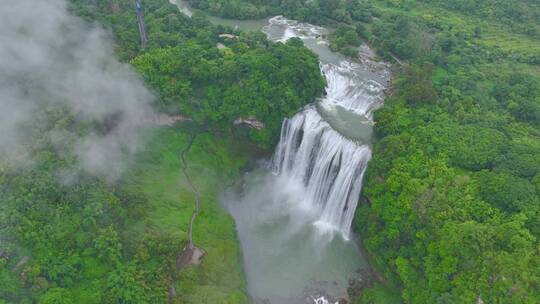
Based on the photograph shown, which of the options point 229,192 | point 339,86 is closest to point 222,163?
point 229,192

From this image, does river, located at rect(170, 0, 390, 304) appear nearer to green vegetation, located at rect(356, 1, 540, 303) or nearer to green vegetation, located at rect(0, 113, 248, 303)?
green vegetation, located at rect(356, 1, 540, 303)

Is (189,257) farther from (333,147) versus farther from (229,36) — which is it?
(229,36)

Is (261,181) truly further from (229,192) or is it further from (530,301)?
(530,301)

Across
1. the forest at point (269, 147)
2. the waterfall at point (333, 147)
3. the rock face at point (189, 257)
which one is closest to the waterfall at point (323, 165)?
the waterfall at point (333, 147)

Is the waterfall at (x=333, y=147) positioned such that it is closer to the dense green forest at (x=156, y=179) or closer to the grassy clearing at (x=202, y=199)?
the dense green forest at (x=156, y=179)

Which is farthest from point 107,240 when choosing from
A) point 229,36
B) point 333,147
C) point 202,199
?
point 229,36

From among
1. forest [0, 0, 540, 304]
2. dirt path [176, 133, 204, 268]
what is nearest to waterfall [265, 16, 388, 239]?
forest [0, 0, 540, 304]
